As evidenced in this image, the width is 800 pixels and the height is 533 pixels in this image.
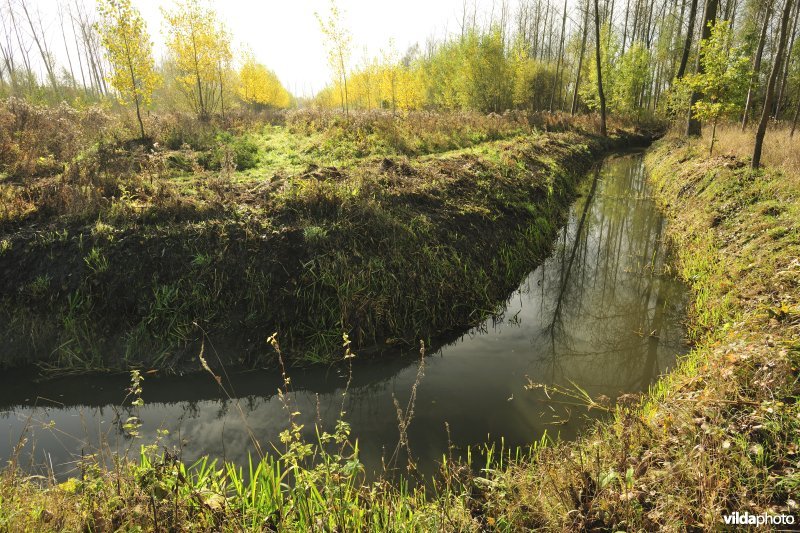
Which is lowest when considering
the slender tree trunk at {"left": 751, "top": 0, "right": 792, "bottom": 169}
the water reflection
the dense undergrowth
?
the water reflection

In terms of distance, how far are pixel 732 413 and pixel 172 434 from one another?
5.80m

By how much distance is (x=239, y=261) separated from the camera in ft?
21.6

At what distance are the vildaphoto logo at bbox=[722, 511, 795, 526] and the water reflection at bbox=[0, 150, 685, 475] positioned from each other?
6.63ft

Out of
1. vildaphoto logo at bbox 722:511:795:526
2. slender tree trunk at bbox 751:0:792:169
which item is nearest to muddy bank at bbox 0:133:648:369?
vildaphoto logo at bbox 722:511:795:526

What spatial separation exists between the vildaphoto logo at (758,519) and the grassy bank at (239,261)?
14.4ft

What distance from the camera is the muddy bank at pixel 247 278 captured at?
19.6 feet

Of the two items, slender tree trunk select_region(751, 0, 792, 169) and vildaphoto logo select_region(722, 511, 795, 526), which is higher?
slender tree trunk select_region(751, 0, 792, 169)

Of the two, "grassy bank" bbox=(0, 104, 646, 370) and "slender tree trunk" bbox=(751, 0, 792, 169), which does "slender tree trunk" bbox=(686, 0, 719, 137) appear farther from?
"grassy bank" bbox=(0, 104, 646, 370)

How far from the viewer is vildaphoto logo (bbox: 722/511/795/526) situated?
245cm

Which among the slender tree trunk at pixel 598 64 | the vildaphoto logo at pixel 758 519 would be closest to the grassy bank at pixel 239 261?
the vildaphoto logo at pixel 758 519

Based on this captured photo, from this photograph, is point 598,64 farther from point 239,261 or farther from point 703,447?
point 703,447

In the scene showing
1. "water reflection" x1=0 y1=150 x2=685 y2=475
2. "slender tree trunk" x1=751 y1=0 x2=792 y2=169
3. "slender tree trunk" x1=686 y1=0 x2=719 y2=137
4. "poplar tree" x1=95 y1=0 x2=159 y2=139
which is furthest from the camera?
"slender tree trunk" x1=686 y1=0 x2=719 y2=137

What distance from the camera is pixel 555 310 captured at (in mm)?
7465

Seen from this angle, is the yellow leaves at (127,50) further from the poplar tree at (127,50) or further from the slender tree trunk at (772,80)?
the slender tree trunk at (772,80)
